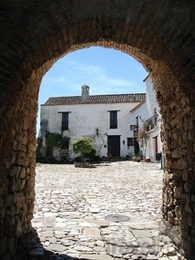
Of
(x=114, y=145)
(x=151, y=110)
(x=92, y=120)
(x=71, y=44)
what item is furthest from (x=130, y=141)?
(x=71, y=44)

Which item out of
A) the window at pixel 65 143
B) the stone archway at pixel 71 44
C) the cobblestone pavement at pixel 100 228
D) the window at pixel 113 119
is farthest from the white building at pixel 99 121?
the stone archway at pixel 71 44

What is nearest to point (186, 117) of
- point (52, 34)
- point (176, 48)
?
point (176, 48)

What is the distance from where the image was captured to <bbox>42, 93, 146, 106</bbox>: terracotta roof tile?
88.5 ft

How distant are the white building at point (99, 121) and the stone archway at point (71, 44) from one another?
2237 centimetres

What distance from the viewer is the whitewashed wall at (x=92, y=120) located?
26391 millimetres

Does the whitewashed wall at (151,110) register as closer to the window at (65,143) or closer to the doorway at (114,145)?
the doorway at (114,145)

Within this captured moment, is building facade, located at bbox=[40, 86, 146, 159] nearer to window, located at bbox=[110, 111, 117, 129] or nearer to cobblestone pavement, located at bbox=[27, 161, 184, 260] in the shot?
window, located at bbox=[110, 111, 117, 129]

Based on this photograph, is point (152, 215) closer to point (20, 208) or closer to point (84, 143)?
point (20, 208)

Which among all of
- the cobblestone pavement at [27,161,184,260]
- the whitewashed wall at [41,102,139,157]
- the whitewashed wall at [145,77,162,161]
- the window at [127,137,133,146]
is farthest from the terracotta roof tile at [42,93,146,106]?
the cobblestone pavement at [27,161,184,260]

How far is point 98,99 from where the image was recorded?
1092 inches

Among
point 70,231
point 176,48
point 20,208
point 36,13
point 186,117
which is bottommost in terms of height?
point 70,231

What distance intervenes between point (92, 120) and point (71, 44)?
78.3 feet

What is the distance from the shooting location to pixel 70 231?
4074 millimetres

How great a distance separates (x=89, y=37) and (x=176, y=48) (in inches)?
39.1
